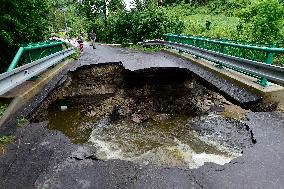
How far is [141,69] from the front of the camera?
10086mm

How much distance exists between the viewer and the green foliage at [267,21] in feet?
47.0

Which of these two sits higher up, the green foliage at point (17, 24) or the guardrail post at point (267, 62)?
the green foliage at point (17, 24)

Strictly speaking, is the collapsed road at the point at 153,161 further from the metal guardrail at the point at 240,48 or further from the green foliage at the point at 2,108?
the metal guardrail at the point at 240,48

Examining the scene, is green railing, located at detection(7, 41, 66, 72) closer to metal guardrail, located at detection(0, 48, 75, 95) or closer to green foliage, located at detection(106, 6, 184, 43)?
metal guardrail, located at detection(0, 48, 75, 95)

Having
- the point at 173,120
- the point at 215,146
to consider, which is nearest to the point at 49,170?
the point at 215,146

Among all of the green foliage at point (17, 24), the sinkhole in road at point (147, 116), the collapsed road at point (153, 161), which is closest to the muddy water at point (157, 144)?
the sinkhole in road at point (147, 116)

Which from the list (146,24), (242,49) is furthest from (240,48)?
(146,24)

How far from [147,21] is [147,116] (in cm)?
1737

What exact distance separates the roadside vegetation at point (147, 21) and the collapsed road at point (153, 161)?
122 inches

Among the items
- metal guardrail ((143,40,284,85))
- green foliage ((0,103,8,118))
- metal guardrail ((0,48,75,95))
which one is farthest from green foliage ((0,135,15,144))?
metal guardrail ((143,40,284,85))

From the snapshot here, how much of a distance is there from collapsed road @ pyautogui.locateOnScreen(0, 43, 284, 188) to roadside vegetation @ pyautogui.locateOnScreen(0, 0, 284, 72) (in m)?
3.11

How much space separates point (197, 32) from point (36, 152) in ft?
71.7

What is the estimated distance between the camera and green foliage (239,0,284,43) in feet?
47.0

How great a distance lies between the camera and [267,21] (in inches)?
579
